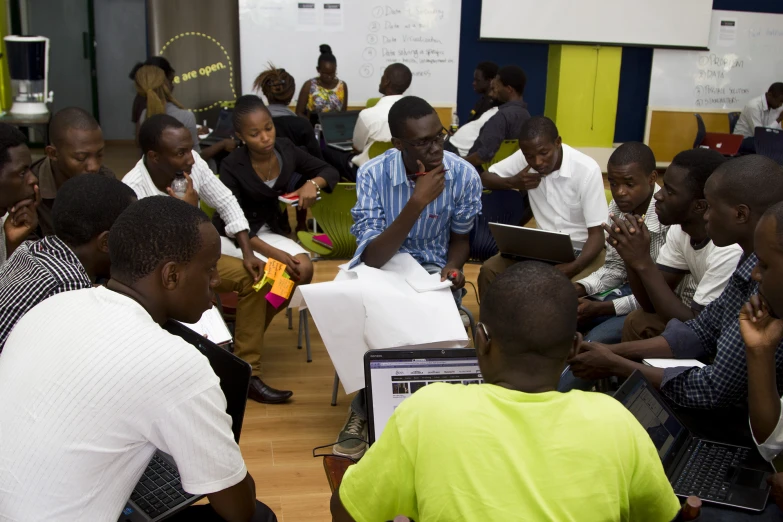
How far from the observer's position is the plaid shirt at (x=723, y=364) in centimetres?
194

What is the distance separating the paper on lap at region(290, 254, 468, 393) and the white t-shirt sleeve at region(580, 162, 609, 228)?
1.04 m

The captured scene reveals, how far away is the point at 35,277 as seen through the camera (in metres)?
1.81

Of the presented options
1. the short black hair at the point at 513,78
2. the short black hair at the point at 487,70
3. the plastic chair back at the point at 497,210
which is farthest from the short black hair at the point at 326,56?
the plastic chair back at the point at 497,210

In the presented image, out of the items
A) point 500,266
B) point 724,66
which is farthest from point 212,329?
point 724,66

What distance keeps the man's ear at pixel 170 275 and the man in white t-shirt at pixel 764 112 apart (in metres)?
8.23

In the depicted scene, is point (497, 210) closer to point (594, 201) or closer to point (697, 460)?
point (594, 201)

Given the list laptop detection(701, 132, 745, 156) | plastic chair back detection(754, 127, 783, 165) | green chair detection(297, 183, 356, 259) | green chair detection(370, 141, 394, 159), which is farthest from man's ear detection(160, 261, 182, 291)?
laptop detection(701, 132, 745, 156)

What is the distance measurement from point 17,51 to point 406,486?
230 inches

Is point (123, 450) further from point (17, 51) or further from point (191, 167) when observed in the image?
A: point (17, 51)

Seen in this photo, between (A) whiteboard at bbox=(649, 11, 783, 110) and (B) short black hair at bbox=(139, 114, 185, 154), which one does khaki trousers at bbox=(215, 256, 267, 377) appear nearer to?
(B) short black hair at bbox=(139, 114, 185, 154)

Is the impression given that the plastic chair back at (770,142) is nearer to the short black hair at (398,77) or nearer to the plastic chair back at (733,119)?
the plastic chair back at (733,119)

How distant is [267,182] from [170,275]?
2185mm

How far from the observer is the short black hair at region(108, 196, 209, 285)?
1489 millimetres

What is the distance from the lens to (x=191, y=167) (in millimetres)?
3320
